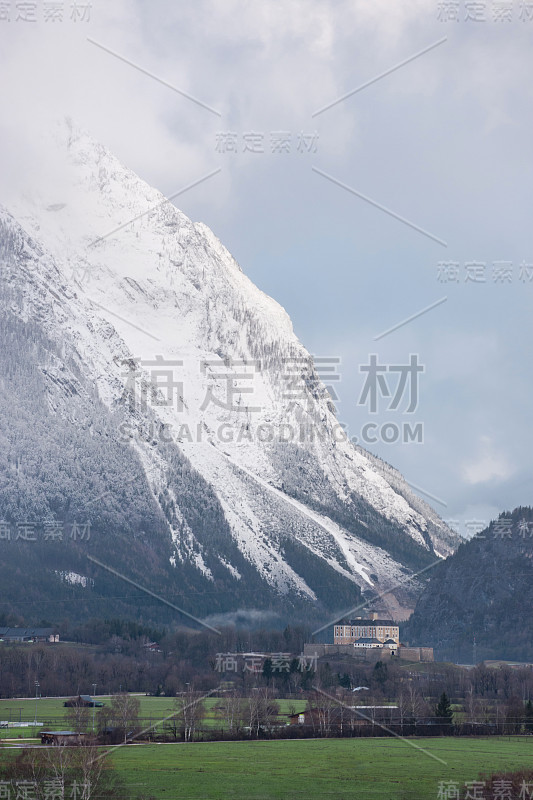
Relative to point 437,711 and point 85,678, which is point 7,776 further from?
point 85,678

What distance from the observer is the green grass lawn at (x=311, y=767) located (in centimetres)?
7831

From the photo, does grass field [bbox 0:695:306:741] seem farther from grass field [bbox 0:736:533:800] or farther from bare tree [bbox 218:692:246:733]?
grass field [bbox 0:736:533:800]

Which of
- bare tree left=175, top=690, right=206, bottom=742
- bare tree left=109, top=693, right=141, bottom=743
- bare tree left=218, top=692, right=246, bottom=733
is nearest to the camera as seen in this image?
bare tree left=109, top=693, right=141, bottom=743

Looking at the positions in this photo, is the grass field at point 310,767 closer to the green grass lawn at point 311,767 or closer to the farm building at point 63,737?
the green grass lawn at point 311,767

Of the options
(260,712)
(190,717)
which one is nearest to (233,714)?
(260,712)

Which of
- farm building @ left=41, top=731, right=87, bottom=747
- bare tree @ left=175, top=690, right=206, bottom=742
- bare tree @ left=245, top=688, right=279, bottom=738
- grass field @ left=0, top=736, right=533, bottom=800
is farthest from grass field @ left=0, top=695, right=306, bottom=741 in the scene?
grass field @ left=0, top=736, right=533, bottom=800

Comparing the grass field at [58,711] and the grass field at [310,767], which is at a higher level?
the grass field at [58,711]

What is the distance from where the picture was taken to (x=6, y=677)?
529 ft

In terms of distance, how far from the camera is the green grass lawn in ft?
257

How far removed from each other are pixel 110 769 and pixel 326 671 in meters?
98.7

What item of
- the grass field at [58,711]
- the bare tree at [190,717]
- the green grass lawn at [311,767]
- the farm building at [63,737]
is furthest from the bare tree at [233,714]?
the farm building at [63,737]

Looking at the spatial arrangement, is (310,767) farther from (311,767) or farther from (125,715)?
(125,715)

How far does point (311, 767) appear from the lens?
90.0m

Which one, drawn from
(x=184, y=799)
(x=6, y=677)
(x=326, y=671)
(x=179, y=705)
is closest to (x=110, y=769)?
(x=184, y=799)
